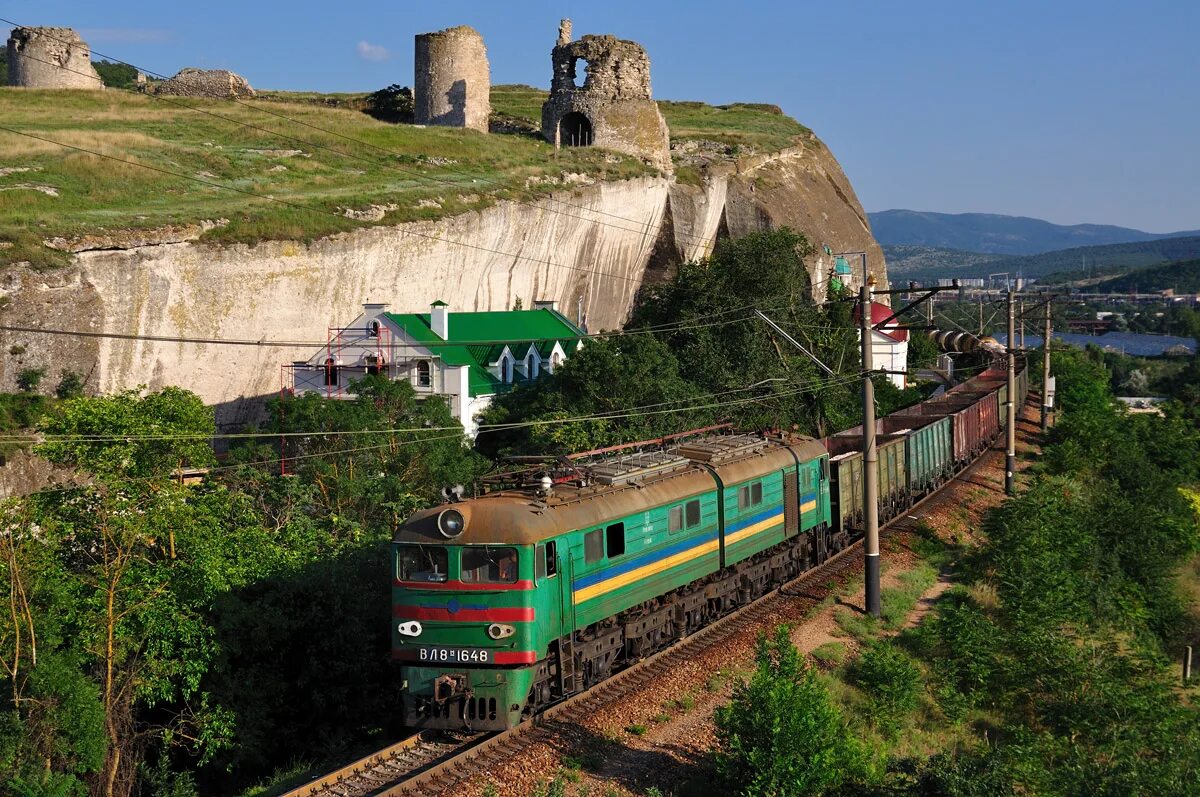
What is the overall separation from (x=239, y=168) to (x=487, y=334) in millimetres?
15389

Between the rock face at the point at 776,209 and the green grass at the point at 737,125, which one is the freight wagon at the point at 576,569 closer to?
the rock face at the point at 776,209

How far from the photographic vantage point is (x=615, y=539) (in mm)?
19906

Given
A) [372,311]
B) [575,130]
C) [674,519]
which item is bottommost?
[674,519]

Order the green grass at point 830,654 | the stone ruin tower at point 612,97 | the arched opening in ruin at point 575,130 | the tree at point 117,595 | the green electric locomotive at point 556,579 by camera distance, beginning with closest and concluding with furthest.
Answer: the green electric locomotive at point 556,579 < the tree at point 117,595 < the green grass at point 830,654 < the stone ruin tower at point 612,97 < the arched opening in ruin at point 575,130

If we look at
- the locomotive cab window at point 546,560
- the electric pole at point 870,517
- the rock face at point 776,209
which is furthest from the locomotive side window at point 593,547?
the rock face at point 776,209

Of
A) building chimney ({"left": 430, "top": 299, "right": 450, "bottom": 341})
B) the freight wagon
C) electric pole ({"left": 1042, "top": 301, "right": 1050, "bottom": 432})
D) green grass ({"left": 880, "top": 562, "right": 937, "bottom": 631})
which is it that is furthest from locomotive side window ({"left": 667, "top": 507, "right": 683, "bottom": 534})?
electric pole ({"left": 1042, "top": 301, "right": 1050, "bottom": 432})

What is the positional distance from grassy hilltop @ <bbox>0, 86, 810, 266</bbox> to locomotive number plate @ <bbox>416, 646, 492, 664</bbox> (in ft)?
98.7

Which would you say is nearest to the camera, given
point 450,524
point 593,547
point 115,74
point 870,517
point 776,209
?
point 450,524

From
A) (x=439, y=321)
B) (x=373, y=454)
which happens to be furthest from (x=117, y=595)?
(x=439, y=321)

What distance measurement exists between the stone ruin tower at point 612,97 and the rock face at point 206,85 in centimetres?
2778

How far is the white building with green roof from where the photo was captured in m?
48.9

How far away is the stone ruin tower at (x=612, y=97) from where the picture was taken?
76312mm

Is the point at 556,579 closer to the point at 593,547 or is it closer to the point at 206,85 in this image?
the point at 593,547

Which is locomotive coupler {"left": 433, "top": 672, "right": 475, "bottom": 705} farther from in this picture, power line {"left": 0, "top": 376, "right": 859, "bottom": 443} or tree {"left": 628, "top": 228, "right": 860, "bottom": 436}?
tree {"left": 628, "top": 228, "right": 860, "bottom": 436}
